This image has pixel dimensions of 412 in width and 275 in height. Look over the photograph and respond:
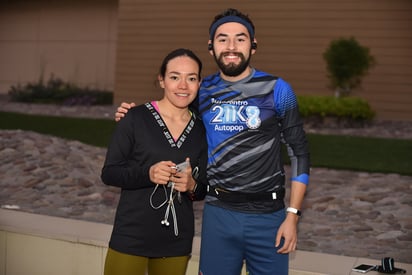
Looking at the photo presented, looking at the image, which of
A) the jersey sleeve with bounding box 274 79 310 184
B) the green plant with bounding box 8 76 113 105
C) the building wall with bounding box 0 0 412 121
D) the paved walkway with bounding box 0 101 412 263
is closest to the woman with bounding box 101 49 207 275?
the jersey sleeve with bounding box 274 79 310 184

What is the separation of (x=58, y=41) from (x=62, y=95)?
309 centimetres

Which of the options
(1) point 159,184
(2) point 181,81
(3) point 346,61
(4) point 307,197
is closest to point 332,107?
(3) point 346,61

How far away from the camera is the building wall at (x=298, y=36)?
14.1 metres

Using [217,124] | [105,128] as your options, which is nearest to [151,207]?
[217,124]

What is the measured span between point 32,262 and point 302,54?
11.3 m

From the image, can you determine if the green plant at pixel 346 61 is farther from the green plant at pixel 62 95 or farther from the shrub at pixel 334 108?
the green plant at pixel 62 95

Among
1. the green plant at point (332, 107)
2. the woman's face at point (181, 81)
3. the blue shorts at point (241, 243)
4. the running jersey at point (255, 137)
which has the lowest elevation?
the blue shorts at point (241, 243)

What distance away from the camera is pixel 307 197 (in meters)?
7.21

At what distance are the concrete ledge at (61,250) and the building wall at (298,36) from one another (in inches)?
417

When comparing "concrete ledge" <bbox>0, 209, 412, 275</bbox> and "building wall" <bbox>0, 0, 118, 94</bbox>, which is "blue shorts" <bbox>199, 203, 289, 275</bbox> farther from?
"building wall" <bbox>0, 0, 118, 94</bbox>

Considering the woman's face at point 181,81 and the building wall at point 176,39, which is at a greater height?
the building wall at point 176,39

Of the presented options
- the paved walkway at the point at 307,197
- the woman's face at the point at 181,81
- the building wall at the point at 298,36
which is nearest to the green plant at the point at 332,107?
the building wall at the point at 298,36

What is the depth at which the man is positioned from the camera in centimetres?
288

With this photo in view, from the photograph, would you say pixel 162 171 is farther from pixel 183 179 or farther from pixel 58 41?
pixel 58 41
